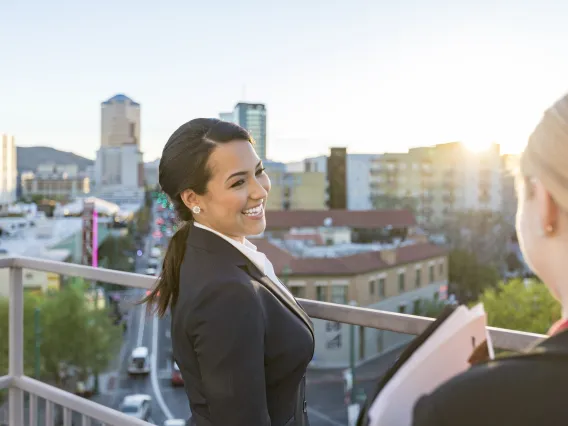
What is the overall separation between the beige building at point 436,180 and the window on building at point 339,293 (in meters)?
24.4

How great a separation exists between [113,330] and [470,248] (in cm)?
2581

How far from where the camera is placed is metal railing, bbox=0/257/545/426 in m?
1.20

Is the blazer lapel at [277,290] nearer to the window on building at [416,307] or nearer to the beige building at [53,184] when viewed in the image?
the window on building at [416,307]

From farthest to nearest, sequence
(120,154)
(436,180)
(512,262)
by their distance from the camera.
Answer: (120,154) < (436,180) < (512,262)

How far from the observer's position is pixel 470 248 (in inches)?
1656

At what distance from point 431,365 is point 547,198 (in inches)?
7.4

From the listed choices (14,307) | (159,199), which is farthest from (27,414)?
(159,199)

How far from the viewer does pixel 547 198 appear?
0.58 meters

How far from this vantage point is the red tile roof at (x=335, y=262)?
28.6 m

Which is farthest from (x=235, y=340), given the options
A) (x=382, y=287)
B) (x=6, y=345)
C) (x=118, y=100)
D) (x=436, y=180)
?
(x=118, y=100)

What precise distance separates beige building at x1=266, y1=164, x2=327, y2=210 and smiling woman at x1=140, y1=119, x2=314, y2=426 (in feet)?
168

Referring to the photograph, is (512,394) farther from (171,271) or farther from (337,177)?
(337,177)

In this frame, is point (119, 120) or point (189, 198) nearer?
point (189, 198)

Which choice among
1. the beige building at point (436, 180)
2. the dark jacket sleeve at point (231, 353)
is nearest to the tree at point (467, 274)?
the beige building at point (436, 180)
